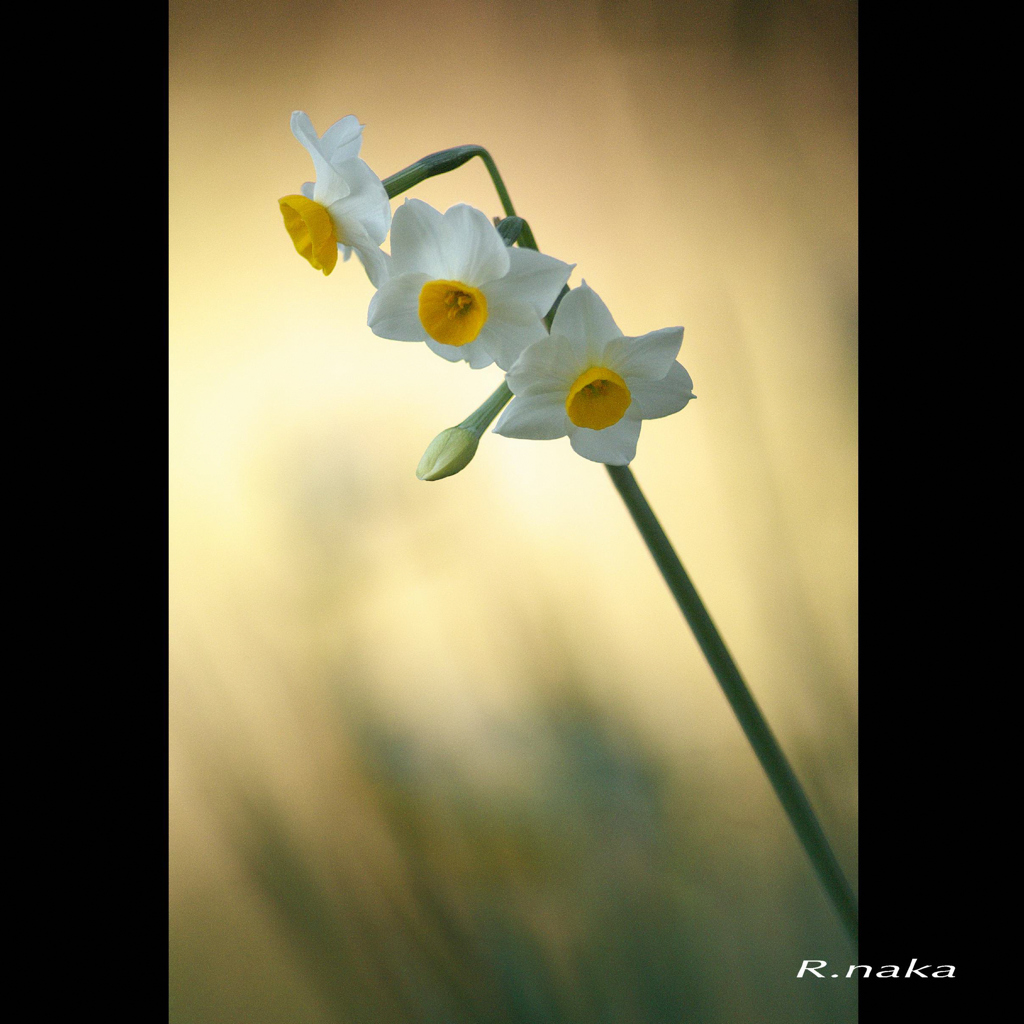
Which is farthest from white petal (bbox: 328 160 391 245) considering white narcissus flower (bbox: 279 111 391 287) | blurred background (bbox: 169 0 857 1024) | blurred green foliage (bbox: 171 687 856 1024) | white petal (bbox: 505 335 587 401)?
blurred green foliage (bbox: 171 687 856 1024)

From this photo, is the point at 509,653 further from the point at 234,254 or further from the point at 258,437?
the point at 234,254

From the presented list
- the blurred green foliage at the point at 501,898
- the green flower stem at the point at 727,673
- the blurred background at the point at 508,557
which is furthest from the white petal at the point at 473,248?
the blurred green foliage at the point at 501,898

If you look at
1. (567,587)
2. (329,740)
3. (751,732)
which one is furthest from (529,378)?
(329,740)

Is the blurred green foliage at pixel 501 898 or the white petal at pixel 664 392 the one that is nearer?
the white petal at pixel 664 392

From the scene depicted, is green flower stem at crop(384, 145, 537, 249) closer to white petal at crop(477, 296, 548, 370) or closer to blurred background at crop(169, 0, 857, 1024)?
white petal at crop(477, 296, 548, 370)

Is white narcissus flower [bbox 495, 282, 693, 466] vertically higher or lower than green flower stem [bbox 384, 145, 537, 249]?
lower

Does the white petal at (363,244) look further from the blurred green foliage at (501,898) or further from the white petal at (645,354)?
the blurred green foliage at (501,898)
